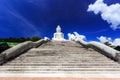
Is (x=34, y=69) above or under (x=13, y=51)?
under

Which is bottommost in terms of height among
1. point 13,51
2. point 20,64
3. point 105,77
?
point 105,77

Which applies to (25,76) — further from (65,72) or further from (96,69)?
(96,69)

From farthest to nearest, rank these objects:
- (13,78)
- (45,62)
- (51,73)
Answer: (45,62) < (51,73) < (13,78)

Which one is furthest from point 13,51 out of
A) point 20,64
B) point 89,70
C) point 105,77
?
point 105,77

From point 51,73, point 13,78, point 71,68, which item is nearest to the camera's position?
point 13,78

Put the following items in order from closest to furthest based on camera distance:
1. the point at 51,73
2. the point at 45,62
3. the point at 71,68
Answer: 1. the point at 51,73
2. the point at 71,68
3. the point at 45,62

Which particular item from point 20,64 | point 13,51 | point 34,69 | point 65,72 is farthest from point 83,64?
point 13,51

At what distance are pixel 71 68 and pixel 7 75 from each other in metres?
2.74

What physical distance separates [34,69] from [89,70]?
2.36 meters

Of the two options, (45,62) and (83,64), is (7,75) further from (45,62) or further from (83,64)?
(83,64)

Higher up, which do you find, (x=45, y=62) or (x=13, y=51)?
(x=13, y=51)

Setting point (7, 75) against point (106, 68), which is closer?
point (7, 75)

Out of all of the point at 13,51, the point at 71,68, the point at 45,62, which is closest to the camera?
the point at 71,68

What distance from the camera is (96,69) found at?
30.7 ft
